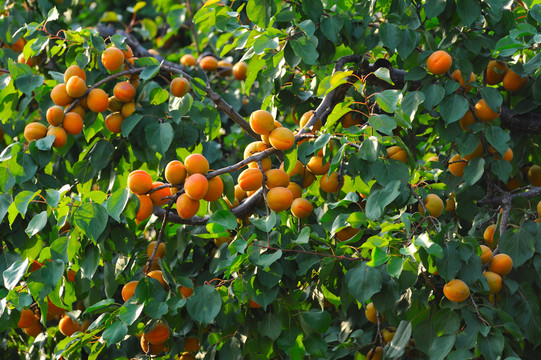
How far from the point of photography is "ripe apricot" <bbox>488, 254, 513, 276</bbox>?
1664 mm

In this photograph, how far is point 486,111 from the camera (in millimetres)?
1784

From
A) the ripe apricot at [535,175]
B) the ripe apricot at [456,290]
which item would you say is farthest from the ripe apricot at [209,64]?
the ripe apricot at [456,290]

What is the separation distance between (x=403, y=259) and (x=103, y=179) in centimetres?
95

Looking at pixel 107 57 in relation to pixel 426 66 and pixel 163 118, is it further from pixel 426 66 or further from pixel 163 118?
pixel 426 66

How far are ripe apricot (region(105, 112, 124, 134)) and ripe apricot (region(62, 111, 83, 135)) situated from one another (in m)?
0.08

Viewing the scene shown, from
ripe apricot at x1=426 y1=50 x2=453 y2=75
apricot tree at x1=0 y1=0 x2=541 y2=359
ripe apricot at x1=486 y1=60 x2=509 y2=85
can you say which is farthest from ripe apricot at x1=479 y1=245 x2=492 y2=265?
ripe apricot at x1=486 y1=60 x2=509 y2=85

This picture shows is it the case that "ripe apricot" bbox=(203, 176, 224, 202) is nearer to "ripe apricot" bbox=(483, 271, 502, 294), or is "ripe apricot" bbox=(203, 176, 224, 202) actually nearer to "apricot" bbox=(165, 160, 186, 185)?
"apricot" bbox=(165, 160, 186, 185)

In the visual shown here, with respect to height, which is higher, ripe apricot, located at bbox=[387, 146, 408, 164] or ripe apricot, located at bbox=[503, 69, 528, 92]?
ripe apricot, located at bbox=[387, 146, 408, 164]

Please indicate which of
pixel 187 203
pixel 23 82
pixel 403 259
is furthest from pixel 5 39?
pixel 403 259

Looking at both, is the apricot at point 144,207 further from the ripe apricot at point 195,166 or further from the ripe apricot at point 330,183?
the ripe apricot at point 330,183

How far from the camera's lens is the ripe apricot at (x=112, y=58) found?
1.83 m

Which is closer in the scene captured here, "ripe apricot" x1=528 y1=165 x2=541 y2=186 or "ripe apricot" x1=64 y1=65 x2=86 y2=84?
"ripe apricot" x1=64 y1=65 x2=86 y2=84

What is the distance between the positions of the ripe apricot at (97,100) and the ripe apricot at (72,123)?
47mm

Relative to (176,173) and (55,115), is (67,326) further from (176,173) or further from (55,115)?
(176,173)
